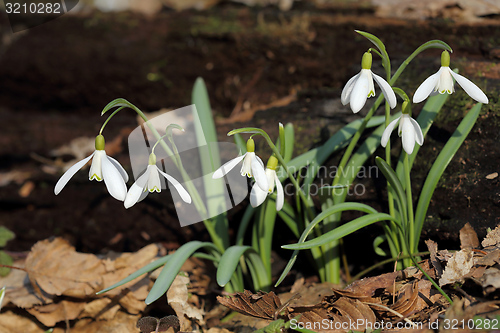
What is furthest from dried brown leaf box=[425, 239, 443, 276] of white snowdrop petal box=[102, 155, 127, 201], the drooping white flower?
white snowdrop petal box=[102, 155, 127, 201]

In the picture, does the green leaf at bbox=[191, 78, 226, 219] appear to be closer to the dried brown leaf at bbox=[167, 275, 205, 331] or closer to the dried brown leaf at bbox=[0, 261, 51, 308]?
the dried brown leaf at bbox=[167, 275, 205, 331]

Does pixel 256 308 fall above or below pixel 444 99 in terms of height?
below

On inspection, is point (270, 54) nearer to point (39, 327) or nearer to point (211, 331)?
point (211, 331)

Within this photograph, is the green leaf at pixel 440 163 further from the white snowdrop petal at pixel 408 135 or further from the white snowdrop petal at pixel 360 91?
the white snowdrop petal at pixel 360 91

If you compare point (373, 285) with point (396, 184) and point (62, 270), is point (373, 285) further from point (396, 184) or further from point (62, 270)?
point (62, 270)

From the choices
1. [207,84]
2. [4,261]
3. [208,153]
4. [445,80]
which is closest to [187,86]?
[207,84]

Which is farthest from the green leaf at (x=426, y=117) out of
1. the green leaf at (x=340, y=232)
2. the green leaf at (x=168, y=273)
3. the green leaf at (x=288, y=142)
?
the green leaf at (x=168, y=273)

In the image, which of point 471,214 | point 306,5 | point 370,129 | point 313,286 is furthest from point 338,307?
point 306,5
